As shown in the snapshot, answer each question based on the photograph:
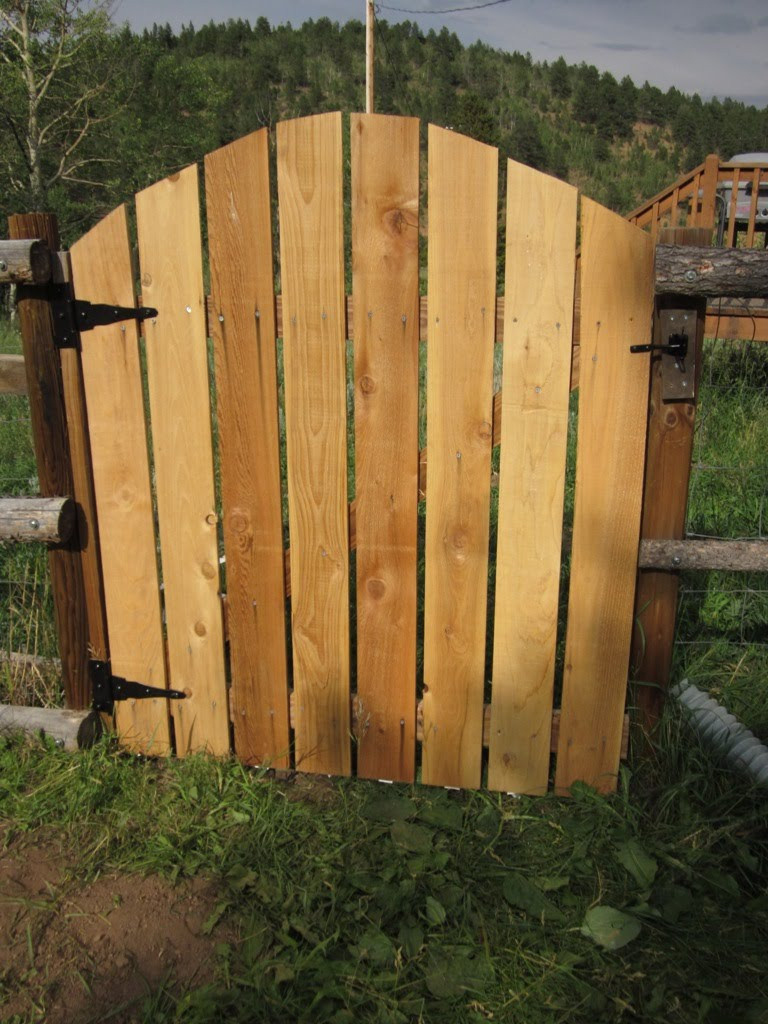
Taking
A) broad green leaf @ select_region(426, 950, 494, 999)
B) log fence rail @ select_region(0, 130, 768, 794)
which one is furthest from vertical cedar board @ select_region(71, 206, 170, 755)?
broad green leaf @ select_region(426, 950, 494, 999)

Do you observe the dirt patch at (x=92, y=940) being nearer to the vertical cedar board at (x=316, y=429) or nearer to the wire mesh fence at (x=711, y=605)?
the vertical cedar board at (x=316, y=429)

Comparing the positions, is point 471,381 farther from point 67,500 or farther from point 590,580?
point 67,500

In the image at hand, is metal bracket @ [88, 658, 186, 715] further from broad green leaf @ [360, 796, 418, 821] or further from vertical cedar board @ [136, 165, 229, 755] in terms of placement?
broad green leaf @ [360, 796, 418, 821]

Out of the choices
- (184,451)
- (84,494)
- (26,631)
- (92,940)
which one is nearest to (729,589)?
(184,451)

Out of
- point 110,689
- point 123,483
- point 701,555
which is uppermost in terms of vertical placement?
point 123,483

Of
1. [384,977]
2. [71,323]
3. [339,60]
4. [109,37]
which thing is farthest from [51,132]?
[339,60]

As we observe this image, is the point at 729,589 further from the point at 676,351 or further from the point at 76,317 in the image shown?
the point at 76,317

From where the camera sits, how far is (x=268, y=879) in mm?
2141

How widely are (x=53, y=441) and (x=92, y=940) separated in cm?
141

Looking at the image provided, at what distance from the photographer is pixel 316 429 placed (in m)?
2.29

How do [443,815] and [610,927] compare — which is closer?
[610,927]

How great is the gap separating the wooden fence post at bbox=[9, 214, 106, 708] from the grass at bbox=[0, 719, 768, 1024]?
0.35m

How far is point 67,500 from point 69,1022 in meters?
1.40

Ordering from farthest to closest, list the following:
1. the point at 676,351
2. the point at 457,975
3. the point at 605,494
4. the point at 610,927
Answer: the point at 605,494 < the point at 676,351 < the point at 610,927 < the point at 457,975
